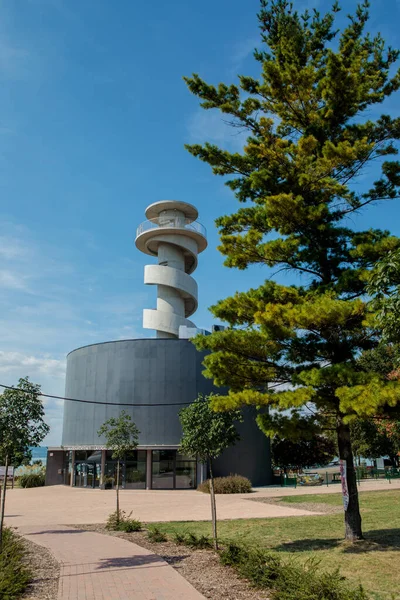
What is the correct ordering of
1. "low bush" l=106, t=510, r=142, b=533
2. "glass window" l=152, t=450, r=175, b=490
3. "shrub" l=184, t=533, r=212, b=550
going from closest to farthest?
"shrub" l=184, t=533, r=212, b=550
"low bush" l=106, t=510, r=142, b=533
"glass window" l=152, t=450, r=175, b=490

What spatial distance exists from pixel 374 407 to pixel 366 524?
7588 millimetres

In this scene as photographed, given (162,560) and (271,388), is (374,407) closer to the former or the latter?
(271,388)

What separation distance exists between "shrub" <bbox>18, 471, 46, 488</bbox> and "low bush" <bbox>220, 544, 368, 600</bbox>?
31.3 meters

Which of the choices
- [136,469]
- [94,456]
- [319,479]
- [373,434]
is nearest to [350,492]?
[136,469]

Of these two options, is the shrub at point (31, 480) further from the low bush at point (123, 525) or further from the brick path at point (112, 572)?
the brick path at point (112, 572)

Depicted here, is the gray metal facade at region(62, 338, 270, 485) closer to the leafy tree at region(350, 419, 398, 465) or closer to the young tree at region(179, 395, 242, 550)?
the leafy tree at region(350, 419, 398, 465)

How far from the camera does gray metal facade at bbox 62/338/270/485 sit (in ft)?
104

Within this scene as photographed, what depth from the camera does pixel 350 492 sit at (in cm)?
1087

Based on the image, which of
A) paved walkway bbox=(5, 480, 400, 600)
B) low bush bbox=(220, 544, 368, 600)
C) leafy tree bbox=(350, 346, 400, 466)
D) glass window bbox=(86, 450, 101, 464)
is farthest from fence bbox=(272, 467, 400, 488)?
low bush bbox=(220, 544, 368, 600)

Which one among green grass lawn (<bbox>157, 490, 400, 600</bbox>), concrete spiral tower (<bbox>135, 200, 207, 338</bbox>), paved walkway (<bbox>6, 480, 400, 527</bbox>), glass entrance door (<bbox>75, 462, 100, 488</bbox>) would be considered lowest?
paved walkway (<bbox>6, 480, 400, 527</bbox>)

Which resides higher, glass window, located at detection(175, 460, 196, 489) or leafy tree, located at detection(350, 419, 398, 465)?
leafy tree, located at detection(350, 419, 398, 465)

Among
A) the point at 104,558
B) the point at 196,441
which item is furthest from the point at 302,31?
the point at 104,558

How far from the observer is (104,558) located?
999 centimetres

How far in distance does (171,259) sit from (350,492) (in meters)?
27.4
